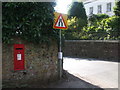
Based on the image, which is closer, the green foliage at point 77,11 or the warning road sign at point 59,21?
the warning road sign at point 59,21

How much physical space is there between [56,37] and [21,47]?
1310 mm

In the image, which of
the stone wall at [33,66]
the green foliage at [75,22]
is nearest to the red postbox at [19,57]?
the stone wall at [33,66]

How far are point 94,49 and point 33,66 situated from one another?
839 centimetres

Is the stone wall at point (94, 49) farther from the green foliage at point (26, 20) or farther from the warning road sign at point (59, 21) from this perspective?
the green foliage at point (26, 20)

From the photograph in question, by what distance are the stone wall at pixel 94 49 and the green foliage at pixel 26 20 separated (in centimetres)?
783

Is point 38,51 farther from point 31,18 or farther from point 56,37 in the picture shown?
point 31,18

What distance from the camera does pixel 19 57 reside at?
4.09 m

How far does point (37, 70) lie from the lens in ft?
A: 14.3

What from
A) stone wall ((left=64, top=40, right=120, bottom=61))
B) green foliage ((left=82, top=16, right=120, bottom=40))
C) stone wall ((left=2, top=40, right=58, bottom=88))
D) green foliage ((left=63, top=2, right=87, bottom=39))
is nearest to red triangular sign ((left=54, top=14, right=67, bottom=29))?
stone wall ((left=2, top=40, right=58, bottom=88))

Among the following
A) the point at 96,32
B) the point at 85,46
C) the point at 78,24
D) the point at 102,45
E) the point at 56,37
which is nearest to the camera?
the point at 56,37

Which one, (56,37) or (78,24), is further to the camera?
(78,24)

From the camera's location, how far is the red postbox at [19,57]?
13.3 feet

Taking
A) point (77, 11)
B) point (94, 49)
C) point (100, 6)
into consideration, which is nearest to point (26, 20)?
point (94, 49)

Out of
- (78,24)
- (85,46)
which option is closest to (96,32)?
(85,46)
